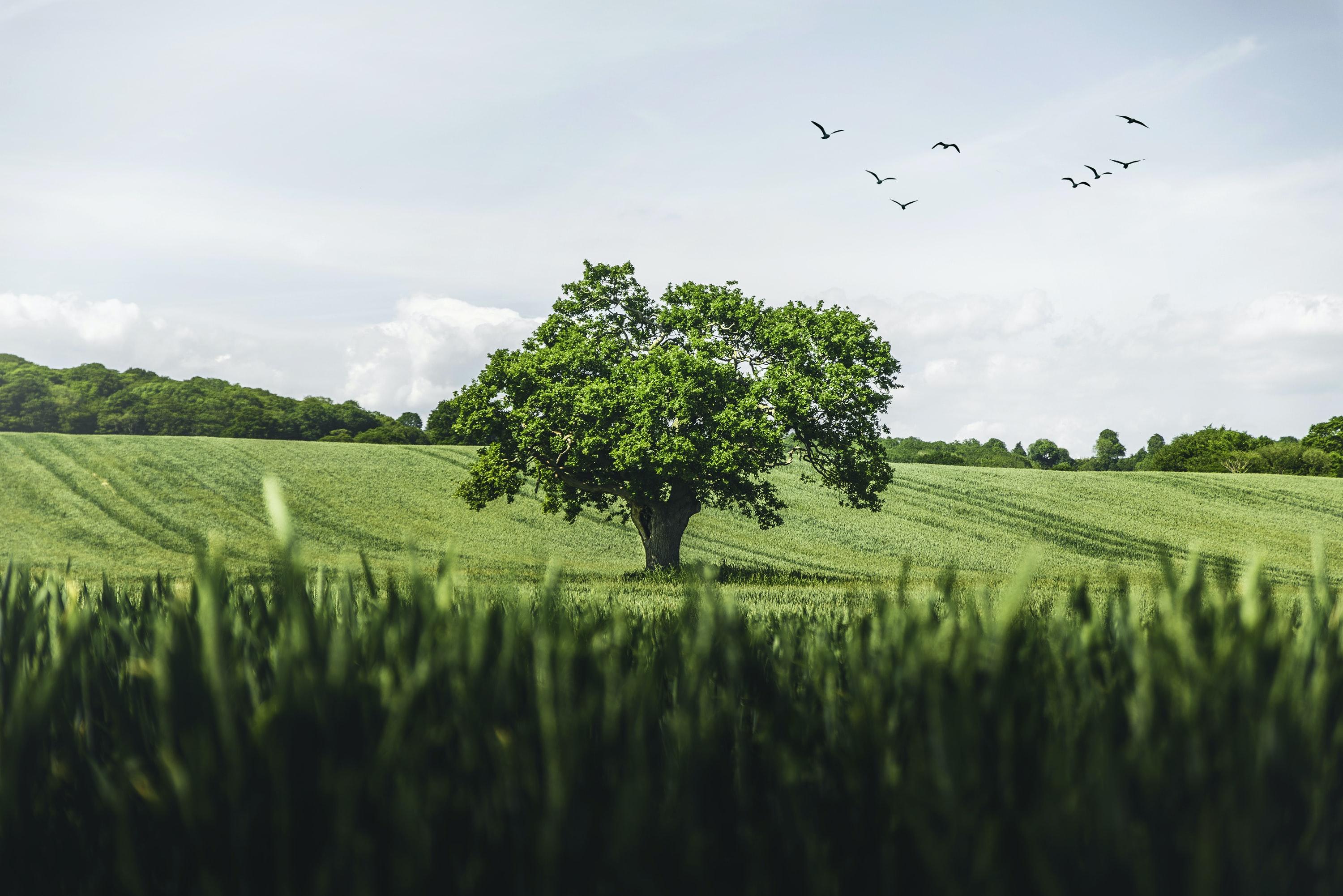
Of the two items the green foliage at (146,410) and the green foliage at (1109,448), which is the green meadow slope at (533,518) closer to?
the green foliage at (146,410)

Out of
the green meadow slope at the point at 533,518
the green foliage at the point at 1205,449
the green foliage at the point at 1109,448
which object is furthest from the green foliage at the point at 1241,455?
the green foliage at the point at 1109,448

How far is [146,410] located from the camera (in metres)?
102

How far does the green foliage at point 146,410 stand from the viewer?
331 feet

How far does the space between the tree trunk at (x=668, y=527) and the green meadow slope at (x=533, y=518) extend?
1.31 metres

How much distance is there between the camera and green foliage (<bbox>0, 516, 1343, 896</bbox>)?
1.24 m

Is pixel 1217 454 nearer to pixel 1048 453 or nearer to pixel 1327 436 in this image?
pixel 1327 436

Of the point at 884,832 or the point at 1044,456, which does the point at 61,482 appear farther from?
the point at 1044,456

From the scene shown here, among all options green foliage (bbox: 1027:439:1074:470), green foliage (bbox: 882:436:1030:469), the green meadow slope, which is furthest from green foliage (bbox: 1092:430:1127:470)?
the green meadow slope

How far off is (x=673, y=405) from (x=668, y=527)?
5.90 meters

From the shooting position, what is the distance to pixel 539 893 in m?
1.27

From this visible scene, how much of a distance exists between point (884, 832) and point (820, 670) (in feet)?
2.43

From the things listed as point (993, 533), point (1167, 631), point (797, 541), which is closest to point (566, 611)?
point (1167, 631)

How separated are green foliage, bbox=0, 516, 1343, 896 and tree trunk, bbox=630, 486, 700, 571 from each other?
27.3 metres

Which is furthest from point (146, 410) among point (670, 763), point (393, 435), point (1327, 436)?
point (1327, 436)
